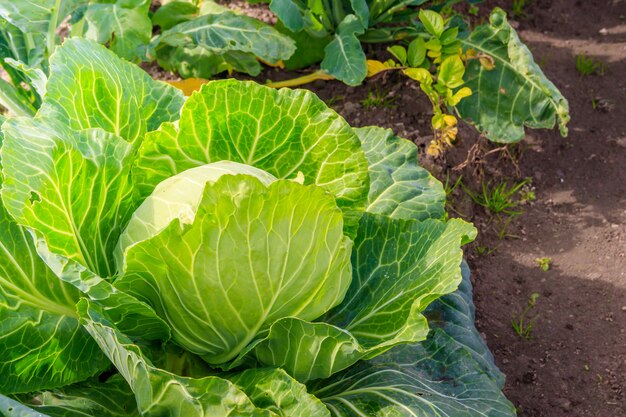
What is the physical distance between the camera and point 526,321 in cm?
320

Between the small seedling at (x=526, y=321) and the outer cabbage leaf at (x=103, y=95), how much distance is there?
67.5 inches

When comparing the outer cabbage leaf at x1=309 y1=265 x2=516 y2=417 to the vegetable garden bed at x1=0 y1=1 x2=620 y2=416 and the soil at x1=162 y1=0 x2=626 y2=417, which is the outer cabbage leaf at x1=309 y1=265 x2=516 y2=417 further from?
the soil at x1=162 y1=0 x2=626 y2=417

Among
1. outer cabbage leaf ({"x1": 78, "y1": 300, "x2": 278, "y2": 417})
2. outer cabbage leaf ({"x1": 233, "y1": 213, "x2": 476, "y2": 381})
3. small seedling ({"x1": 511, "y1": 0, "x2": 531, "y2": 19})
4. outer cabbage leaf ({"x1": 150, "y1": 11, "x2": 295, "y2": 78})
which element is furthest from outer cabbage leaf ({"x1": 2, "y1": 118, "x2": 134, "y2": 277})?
small seedling ({"x1": 511, "y1": 0, "x2": 531, "y2": 19})

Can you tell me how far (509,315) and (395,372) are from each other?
1287mm

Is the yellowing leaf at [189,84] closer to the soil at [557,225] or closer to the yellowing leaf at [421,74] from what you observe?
the soil at [557,225]

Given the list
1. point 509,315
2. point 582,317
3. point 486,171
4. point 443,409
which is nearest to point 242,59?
point 486,171

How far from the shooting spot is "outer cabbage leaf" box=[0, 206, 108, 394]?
1.86m

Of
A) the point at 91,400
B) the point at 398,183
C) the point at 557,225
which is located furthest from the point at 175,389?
the point at 557,225

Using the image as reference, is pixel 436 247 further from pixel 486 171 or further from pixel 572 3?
pixel 572 3

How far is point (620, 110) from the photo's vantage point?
13.6 ft

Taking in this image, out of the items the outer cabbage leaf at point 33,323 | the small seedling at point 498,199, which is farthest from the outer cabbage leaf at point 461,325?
the small seedling at point 498,199

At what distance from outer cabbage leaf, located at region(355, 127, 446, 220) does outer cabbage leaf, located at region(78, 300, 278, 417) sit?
2.90ft

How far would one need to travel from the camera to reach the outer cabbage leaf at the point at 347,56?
3.41m

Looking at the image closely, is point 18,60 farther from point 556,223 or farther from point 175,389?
point 556,223
